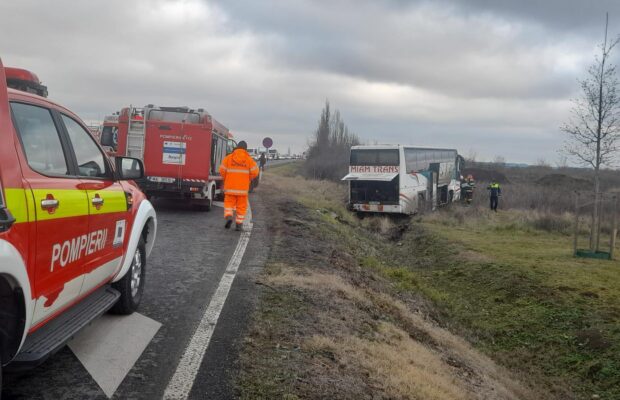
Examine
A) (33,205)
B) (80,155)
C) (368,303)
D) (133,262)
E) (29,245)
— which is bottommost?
(368,303)

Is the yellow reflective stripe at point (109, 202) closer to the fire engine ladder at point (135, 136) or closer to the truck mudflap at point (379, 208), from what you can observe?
the fire engine ladder at point (135, 136)

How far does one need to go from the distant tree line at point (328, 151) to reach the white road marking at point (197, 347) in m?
37.2

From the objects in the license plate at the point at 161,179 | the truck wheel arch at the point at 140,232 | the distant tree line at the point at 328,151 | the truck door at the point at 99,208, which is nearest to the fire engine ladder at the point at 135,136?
the license plate at the point at 161,179

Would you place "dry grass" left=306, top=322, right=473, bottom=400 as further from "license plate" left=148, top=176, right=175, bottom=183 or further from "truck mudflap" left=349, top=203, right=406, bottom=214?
"truck mudflap" left=349, top=203, right=406, bottom=214

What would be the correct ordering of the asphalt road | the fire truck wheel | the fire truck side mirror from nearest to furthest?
the asphalt road, the fire truck side mirror, the fire truck wheel

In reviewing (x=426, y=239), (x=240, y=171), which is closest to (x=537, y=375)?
(x=240, y=171)

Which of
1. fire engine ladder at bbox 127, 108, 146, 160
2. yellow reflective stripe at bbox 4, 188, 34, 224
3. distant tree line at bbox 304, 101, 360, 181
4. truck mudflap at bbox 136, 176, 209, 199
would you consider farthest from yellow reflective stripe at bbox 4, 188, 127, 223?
distant tree line at bbox 304, 101, 360, 181

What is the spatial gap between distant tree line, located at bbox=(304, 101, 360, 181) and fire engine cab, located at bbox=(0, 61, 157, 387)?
38882 mm

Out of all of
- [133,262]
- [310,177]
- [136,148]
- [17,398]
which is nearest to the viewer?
[17,398]

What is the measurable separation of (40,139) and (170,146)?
10.9m

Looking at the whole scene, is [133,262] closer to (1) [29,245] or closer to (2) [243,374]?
(2) [243,374]

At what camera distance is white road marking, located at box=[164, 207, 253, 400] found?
373 cm

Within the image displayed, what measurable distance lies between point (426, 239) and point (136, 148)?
30.6 feet

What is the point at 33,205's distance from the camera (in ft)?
10.0
